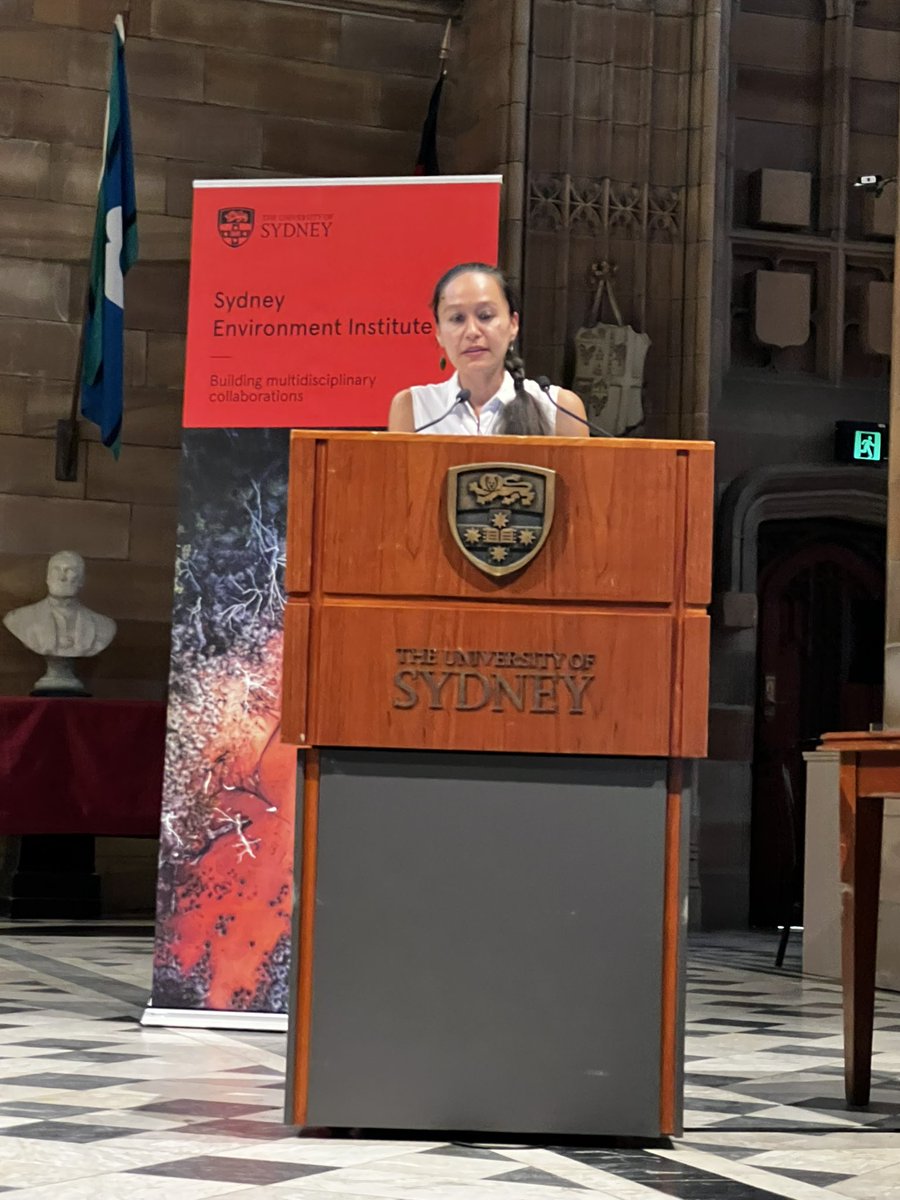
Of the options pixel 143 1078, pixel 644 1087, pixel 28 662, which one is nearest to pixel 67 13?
pixel 28 662

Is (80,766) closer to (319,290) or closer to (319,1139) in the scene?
(319,290)

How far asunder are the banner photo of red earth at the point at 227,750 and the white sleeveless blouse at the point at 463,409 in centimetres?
180

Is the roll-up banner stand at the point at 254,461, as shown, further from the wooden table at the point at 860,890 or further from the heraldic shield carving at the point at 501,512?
the heraldic shield carving at the point at 501,512

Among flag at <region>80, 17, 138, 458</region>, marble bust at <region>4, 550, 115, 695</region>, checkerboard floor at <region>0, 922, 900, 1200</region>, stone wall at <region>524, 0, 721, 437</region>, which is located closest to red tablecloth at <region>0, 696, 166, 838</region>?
marble bust at <region>4, 550, 115, 695</region>

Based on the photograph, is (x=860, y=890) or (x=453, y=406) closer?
(x=453, y=406)

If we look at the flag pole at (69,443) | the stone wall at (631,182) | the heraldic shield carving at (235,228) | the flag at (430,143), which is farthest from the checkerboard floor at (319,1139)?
the flag at (430,143)

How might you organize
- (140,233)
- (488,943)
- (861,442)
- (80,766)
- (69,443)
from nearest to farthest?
(488,943) < (80,766) < (69,443) < (140,233) < (861,442)

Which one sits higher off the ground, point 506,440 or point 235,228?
point 235,228

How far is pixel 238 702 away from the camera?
529 cm

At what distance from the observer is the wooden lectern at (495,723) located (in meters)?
3.21

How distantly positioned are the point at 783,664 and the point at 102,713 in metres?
4.09

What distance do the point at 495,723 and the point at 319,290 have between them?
233 centimetres

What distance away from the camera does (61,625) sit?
913 cm

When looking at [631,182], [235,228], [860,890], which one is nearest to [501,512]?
[860,890]
